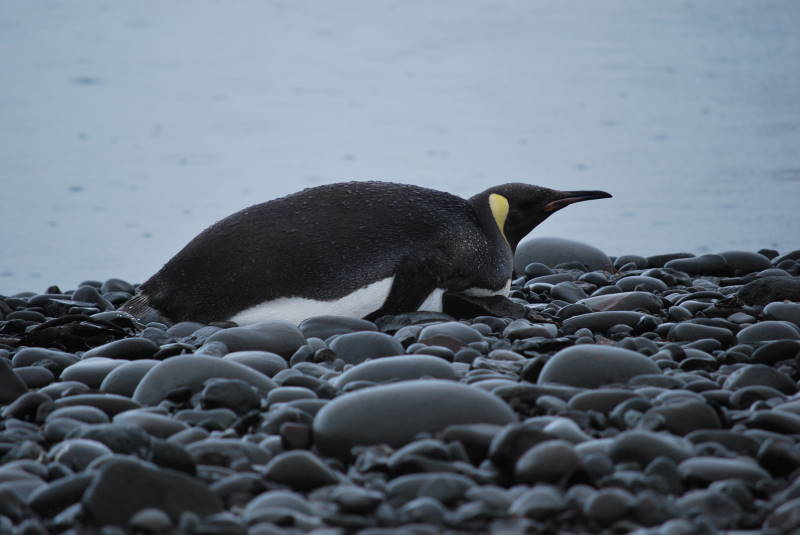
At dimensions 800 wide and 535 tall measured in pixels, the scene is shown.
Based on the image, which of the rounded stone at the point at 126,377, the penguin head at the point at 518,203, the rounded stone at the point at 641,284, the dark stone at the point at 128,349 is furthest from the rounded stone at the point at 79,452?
the rounded stone at the point at 641,284

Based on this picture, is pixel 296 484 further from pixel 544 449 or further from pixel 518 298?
pixel 518 298

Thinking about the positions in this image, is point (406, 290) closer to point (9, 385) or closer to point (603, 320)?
point (603, 320)

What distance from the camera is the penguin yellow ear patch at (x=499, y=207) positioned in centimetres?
497

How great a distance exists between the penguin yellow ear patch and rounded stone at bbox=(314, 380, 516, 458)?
2348mm

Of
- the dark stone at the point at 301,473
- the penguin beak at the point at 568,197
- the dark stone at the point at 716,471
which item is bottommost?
the dark stone at the point at 716,471

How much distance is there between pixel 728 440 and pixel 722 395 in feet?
1.38

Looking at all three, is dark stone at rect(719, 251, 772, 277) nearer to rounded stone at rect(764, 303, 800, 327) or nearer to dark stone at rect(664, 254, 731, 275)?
dark stone at rect(664, 254, 731, 275)

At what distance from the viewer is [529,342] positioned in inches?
147

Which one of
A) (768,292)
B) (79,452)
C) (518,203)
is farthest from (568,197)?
(79,452)

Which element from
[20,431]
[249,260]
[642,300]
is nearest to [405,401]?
[20,431]

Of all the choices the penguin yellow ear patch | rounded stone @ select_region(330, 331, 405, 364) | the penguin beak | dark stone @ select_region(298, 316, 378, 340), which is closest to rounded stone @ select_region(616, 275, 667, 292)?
the penguin beak

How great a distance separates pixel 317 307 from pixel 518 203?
1265mm

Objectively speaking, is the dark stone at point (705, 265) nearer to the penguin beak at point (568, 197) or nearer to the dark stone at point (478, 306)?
the penguin beak at point (568, 197)

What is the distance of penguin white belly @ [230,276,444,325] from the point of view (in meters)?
4.31
